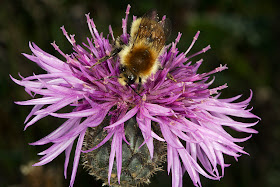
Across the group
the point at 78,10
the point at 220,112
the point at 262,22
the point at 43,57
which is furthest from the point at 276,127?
the point at 43,57

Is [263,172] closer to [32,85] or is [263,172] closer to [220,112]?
[220,112]

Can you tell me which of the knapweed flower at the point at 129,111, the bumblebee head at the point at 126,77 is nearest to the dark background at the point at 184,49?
the knapweed flower at the point at 129,111

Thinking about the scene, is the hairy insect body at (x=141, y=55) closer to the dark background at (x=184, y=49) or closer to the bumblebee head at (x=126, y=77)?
the bumblebee head at (x=126, y=77)

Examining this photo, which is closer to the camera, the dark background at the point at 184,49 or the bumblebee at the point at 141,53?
the bumblebee at the point at 141,53

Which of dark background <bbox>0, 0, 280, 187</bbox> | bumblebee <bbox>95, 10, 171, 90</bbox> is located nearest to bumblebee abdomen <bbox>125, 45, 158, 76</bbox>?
bumblebee <bbox>95, 10, 171, 90</bbox>

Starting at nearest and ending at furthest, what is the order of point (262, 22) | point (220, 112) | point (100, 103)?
point (100, 103), point (220, 112), point (262, 22)

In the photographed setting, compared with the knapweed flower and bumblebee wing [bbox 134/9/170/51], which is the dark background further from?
bumblebee wing [bbox 134/9/170/51]
